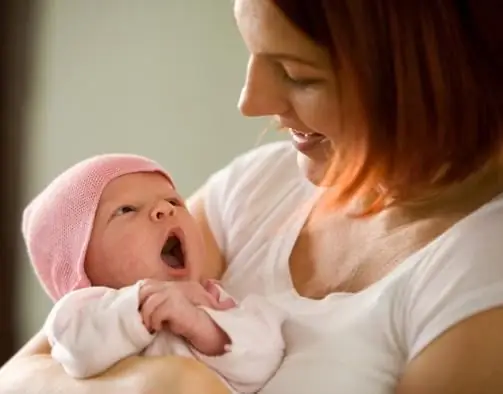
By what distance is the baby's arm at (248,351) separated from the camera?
37.2 inches

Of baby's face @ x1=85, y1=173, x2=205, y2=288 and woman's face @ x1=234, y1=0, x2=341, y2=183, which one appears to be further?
baby's face @ x1=85, y1=173, x2=205, y2=288

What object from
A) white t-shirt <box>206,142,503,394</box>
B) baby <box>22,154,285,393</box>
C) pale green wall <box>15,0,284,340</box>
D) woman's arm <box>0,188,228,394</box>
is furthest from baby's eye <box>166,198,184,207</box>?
pale green wall <box>15,0,284,340</box>

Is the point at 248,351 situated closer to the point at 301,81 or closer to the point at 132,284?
the point at 132,284

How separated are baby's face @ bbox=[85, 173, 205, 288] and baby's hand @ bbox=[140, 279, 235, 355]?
0.07 meters

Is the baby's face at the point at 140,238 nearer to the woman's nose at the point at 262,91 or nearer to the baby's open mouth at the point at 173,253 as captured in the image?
the baby's open mouth at the point at 173,253

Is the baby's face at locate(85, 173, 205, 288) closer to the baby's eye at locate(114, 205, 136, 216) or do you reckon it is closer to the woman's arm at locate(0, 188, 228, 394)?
the baby's eye at locate(114, 205, 136, 216)

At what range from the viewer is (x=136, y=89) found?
172cm

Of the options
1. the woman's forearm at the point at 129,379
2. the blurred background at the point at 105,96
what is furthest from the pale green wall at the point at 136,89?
the woman's forearm at the point at 129,379

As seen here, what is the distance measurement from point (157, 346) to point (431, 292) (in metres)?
0.30

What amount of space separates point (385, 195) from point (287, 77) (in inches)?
6.9

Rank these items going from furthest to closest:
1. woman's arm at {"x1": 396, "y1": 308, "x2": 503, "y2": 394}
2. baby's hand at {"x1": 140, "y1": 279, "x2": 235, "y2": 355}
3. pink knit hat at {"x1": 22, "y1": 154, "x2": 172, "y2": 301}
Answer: pink knit hat at {"x1": 22, "y1": 154, "x2": 172, "y2": 301}, baby's hand at {"x1": 140, "y1": 279, "x2": 235, "y2": 355}, woman's arm at {"x1": 396, "y1": 308, "x2": 503, "y2": 394}

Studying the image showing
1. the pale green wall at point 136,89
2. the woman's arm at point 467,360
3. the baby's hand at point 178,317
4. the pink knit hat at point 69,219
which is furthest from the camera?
the pale green wall at point 136,89

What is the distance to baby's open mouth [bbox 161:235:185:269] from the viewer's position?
1.07 m

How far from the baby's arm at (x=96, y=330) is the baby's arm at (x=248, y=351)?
0.25ft
